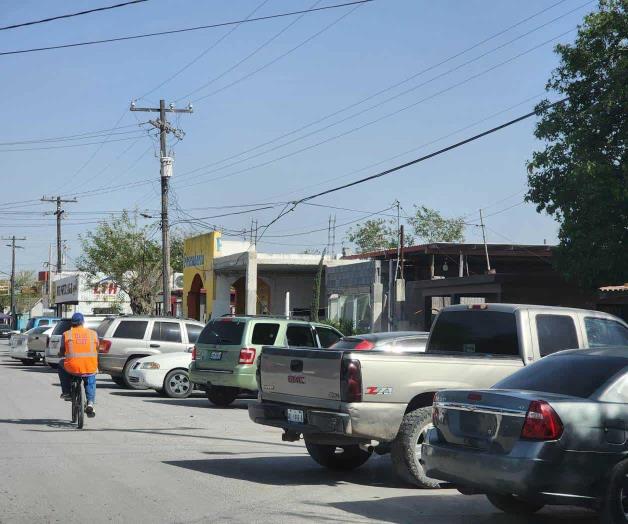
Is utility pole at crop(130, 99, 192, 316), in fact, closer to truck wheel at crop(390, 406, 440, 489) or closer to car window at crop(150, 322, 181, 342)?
car window at crop(150, 322, 181, 342)

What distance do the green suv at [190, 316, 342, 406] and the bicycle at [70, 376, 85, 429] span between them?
4.22 metres

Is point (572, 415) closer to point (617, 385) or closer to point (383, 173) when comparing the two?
point (617, 385)

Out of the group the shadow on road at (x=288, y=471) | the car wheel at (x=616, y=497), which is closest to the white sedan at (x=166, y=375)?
the shadow on road at (x=288, y=471)

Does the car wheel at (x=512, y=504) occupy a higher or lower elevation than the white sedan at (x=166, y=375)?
lower

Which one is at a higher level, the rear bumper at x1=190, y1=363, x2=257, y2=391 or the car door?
the car door

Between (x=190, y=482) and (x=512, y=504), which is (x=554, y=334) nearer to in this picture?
(x=512, y=504)

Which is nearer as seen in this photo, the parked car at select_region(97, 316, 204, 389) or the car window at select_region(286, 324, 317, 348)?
the car window at select_region(286, 324, 317, 348)

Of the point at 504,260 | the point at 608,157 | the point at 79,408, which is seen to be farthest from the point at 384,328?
the point at 79,408

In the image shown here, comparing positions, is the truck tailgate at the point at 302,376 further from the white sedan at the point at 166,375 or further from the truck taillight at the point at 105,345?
the truck taillight at the point at 105,345

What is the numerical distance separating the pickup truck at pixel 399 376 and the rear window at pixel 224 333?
7591mm

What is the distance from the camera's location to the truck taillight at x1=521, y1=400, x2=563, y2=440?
740 centimetres

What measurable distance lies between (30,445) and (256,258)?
27.5 metres

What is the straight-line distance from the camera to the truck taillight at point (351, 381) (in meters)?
9.68

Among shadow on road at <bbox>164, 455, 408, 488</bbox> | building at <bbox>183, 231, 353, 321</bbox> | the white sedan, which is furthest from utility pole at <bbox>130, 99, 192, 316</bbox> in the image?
shadow on road at <bbox>164, 455, 408, 488</bbox>
